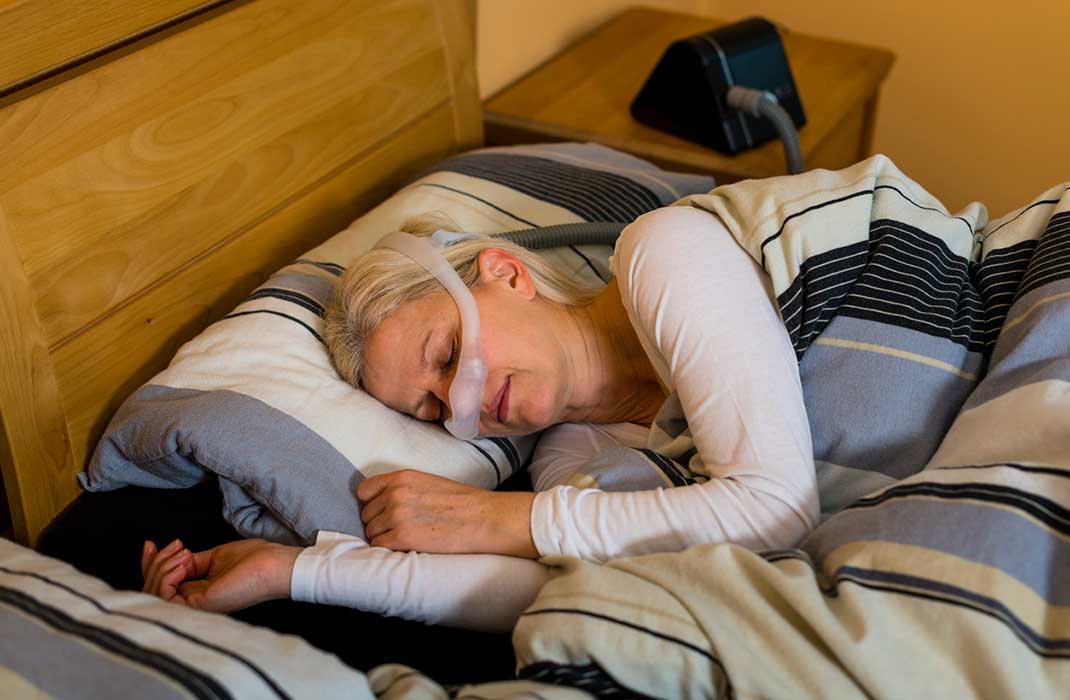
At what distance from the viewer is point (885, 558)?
0.95m

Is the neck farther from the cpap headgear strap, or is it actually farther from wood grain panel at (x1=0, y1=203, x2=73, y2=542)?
wood grain panel at (x1=0, y1=203, x2=73, y2=542)

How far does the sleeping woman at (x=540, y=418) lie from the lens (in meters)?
1.12

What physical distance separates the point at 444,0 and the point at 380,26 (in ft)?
0.58

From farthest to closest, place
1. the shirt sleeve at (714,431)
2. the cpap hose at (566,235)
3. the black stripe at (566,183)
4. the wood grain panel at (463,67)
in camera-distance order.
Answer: the wood grain panel at (463,67), the black stripe at (566,183), the cpap hose at (566,235), the shirt sleeve at (714,431)

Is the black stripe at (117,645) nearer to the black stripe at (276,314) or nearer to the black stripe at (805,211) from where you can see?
the black stripe at (276,314)

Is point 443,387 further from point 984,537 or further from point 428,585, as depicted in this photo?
point 984,537

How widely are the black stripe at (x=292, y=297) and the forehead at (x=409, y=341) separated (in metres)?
0.13

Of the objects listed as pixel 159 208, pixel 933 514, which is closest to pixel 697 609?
pixel 933 514

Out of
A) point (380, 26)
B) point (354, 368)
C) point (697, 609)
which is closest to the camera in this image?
point (697, 609)

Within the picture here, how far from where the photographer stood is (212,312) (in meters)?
1.48

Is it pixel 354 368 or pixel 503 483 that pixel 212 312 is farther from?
pixel 503 483

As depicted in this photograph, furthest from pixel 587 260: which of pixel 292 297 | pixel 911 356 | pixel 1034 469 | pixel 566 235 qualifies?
pixel 1034 469

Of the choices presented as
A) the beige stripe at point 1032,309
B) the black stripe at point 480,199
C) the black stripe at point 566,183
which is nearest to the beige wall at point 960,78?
the black stripe at point 566,183

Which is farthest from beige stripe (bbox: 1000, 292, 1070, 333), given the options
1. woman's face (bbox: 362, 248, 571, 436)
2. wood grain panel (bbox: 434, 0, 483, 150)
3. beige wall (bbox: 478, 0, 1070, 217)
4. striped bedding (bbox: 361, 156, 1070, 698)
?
beige wall (bbox: 478, 0, 1070, 217)
